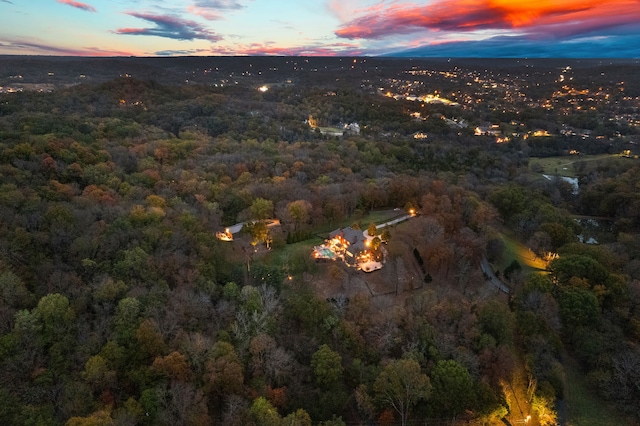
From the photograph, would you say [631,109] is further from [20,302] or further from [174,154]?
[20,302]

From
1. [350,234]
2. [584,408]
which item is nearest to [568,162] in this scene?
[350,234]

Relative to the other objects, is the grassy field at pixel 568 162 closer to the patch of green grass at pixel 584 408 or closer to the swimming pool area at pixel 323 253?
the patch of green grass at pixel 584 408

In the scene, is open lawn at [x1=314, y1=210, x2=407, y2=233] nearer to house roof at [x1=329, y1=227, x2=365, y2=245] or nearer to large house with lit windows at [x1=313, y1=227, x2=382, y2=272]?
house roof at [x1=329, y1=227, x2=365, y2=245]

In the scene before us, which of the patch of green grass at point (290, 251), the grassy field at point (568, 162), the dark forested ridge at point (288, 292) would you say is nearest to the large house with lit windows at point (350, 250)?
the patch of green grass at point (290, 251)

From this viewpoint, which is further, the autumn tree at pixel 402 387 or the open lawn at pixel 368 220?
the open lawn at pixel 368 220

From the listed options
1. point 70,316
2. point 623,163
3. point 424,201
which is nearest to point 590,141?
point 623,163

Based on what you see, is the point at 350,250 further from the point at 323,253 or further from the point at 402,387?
the point at 402,387

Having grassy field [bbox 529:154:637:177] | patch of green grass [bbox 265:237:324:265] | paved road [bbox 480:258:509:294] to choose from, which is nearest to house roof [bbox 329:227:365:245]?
patch of green grass [bbox 265:237:324:265]
